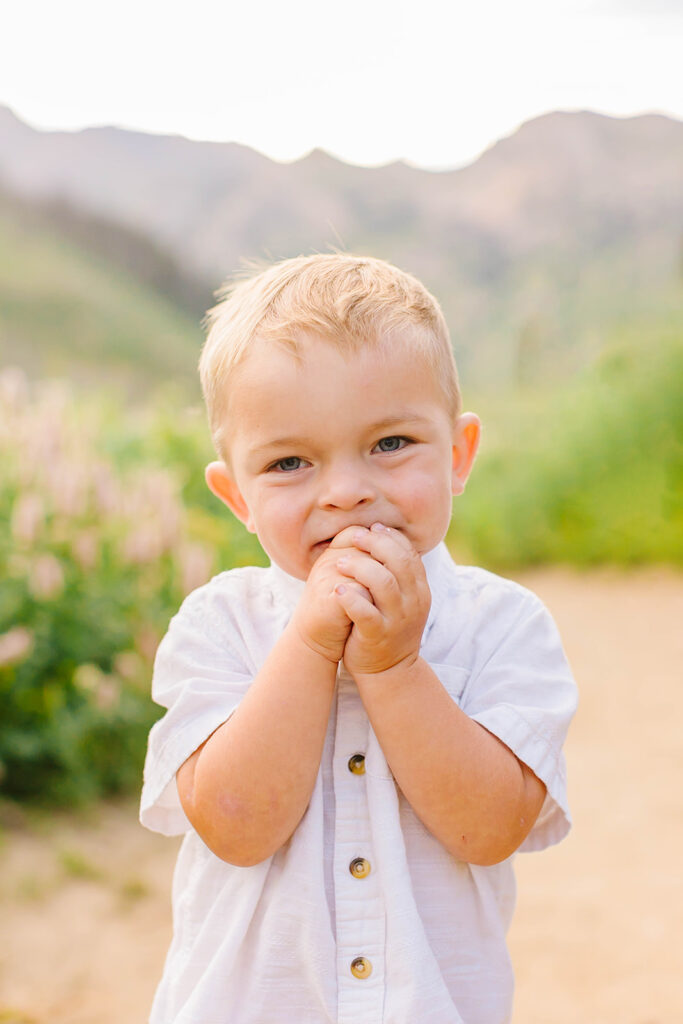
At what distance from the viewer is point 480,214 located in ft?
33.6

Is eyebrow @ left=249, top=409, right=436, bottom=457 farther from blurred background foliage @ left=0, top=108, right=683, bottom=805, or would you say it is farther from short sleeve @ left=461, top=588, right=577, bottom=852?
blurred background foliage @ left=0, top=108, right=683, bottom=805

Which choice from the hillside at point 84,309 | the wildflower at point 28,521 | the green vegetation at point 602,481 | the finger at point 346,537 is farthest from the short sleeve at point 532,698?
the green vegetation at point 602,481

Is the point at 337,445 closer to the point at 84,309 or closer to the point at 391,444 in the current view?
the point at 391,444

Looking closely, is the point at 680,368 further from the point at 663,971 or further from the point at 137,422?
the point at 663,971

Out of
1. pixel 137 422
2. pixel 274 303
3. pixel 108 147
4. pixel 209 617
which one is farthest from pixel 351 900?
pixel 108 147

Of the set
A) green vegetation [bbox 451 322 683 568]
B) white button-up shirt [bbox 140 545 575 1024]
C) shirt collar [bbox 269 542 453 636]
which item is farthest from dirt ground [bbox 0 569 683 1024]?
green vegetation [bbox 451 322 683 568]

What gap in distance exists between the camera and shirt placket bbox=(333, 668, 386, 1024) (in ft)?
3.82

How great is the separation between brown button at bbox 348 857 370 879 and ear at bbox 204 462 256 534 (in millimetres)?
445

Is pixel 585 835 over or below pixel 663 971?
over

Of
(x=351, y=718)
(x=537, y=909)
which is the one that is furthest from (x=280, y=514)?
(x=537, y=909)

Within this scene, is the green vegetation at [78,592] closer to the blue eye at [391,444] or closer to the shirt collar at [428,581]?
the shirt collar at [428,581]

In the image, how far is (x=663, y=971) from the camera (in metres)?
2.72

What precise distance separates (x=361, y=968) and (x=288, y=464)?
59cm

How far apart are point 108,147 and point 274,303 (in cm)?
750
